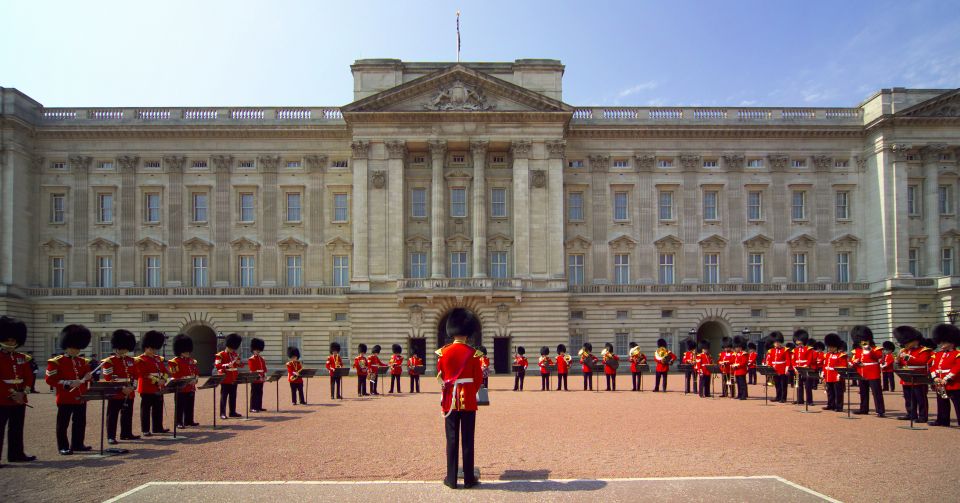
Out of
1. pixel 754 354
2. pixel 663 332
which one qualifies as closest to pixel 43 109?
pixel 663 332

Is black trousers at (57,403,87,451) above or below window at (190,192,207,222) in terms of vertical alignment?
below

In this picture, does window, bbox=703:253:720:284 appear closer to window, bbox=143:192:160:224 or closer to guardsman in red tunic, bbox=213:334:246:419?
window, bbox=143:192:160:224

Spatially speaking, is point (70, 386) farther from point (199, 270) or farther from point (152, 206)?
point (152, 206)

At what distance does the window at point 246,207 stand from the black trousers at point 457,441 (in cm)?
4143

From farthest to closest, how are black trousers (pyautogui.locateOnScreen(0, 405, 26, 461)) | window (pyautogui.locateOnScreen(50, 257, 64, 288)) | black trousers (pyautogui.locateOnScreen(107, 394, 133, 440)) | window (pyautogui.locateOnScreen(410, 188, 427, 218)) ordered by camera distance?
window (pyautogui.locateOnScreen(50, 257, 64, 288)) < window (pyautogui.locateOnScreen(410, 188, 427, 218)) < black trousers (pyautogui.locateOnScreen(107, 394, 133, 440)) < black trousers (pyautogui.locateOnScreen(0, 405, 26, 461))

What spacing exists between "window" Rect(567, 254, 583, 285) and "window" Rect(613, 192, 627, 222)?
3.43m

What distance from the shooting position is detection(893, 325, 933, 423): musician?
17.3 metres

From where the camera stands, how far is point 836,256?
164 ft

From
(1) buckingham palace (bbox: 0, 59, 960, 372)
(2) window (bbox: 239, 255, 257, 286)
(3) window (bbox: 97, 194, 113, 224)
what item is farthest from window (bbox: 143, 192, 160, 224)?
(2) window (bbox: 239, 255, 257, 286)

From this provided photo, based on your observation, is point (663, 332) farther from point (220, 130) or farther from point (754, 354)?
point (220, 130)

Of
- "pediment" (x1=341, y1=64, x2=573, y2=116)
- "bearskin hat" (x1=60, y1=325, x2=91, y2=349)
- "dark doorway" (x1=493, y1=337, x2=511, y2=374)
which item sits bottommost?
"dark doorway" (x1=493, y1=337, x2=511, y2=374)

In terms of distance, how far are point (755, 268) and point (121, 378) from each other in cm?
4223

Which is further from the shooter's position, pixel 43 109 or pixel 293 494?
pixel 43 109

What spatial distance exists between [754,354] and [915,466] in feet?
48.0
